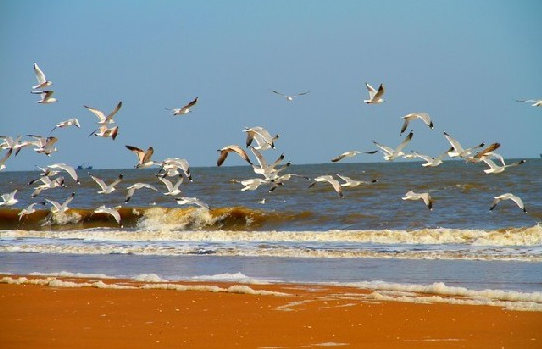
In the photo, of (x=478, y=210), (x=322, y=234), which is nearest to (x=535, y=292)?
(x=322, y=234)

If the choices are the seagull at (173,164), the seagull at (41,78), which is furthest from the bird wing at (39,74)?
the seagull at (173,164)

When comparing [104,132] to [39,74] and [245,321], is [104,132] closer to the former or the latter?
[39,74]

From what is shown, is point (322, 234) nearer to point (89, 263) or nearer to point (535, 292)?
point (89, 263)

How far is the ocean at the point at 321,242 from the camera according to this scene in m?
15.4

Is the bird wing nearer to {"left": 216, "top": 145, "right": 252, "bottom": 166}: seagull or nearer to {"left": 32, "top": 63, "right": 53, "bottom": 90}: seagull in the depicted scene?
{"left": 32, "top": 63, "right": 53, "bottom": 90}: seagull

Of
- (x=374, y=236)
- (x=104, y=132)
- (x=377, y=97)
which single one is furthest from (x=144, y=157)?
(x=374, y=236)

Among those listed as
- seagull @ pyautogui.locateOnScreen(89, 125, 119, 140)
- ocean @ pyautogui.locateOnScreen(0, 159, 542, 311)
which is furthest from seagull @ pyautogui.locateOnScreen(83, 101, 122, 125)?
ocean @ pyautogui.locateOnScreen(0, 159, 542, 311)

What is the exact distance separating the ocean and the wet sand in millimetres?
1455

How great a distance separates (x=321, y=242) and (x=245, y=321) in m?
14.4

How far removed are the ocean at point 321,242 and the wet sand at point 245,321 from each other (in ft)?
4.77

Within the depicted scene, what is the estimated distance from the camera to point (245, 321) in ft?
33.5

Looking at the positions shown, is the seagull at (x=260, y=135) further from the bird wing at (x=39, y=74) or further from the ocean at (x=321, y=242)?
the bird wing at (x=39, y=74)

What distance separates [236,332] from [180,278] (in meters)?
6.18

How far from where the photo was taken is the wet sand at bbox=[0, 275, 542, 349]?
8.98m
